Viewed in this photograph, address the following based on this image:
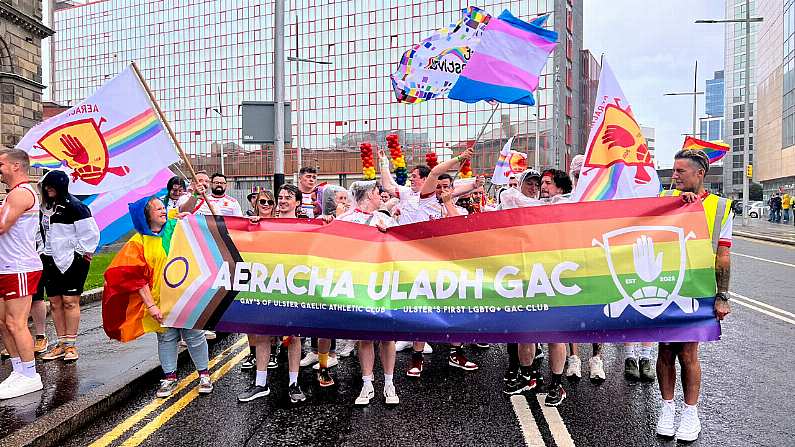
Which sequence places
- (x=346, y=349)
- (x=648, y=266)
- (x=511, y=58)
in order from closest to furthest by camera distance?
(x=648, y=266), (x=511, y=58), (x=346, y=349)

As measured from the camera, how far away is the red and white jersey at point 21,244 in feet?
16.9

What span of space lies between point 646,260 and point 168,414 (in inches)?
150

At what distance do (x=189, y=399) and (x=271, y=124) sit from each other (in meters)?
7.20

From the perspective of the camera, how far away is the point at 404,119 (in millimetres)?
72312

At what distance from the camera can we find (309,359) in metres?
6.51

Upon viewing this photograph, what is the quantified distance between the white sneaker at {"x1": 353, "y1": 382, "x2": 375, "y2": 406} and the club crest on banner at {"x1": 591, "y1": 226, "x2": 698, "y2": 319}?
200cm

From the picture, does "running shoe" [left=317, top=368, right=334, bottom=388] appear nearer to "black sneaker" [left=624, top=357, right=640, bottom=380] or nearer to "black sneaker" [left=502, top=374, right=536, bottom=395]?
"black sneaker" [left=502, top=374, right=536, bottom=395]

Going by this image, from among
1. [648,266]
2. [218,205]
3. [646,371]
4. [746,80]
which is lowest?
[646,371]

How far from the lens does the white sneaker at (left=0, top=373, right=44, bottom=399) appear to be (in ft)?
16.6

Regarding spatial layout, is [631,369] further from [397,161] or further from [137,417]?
[137,417]

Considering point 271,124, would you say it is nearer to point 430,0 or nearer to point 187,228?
point 187,228

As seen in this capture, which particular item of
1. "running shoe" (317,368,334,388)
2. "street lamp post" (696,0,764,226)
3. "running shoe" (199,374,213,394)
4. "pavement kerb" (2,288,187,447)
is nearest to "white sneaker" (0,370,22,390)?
"pavement kerb" (2,288,187,447)

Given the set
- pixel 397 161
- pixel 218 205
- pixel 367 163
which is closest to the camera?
pixel 218 205

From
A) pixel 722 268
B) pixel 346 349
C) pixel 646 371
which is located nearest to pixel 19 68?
pixel 346 349
